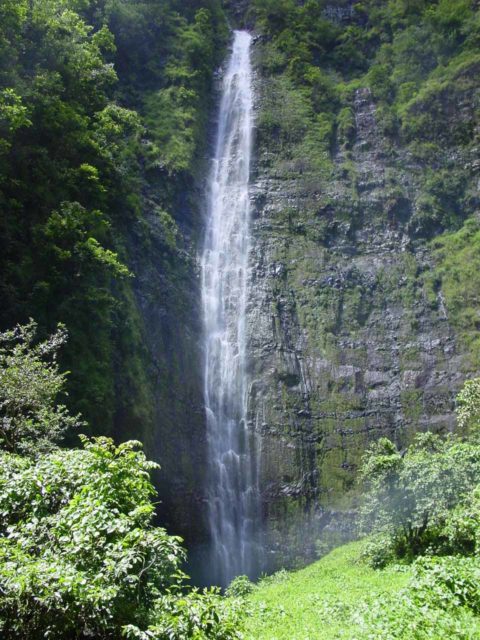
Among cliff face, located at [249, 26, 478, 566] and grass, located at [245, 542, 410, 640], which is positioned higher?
cliff face, located at [249, 26, 478, 566]

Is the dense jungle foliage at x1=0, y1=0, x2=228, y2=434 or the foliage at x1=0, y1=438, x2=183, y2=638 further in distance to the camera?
the dense jungle foliage at x1=0, y1=0, x2=228, y2=434

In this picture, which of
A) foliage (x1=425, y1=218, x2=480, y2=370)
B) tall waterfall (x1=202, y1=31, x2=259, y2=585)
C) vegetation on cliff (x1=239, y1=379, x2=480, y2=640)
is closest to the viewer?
vegetation on cliff (x1=239, y1=379, x2=480, y2=640)

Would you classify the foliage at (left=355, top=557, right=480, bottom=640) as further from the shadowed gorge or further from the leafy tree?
the leafy tree

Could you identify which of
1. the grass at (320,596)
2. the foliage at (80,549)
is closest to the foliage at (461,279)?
the grass at (320,596)

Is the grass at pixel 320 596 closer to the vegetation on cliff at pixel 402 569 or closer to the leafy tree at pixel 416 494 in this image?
the vegetation on cliff at pixel 402 569

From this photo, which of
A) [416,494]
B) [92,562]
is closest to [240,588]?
[416,494]

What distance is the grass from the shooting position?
8016 mm

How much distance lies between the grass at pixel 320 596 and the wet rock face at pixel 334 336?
2.41m

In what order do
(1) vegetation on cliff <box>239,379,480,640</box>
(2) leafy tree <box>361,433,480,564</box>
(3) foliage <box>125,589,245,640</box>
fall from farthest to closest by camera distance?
(2) leafy tree <box>361,433,480,564</box>
(1) vegetation on cliff <box>239,379,480,640</box>
(3) foliage <box>125,589,245,640</box>

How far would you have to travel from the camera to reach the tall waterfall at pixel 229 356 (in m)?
18.5

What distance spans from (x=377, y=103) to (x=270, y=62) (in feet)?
25.3

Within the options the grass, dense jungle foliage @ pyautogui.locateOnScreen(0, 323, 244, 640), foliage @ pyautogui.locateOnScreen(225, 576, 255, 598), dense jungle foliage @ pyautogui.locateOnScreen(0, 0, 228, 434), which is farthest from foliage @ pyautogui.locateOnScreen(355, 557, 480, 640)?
dense jungle foliage @ pyautogui.locateOnScreen(0, 0, 228, 434)

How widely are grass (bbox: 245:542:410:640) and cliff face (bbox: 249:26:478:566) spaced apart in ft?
7.78

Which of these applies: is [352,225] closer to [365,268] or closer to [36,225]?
[365,268]
